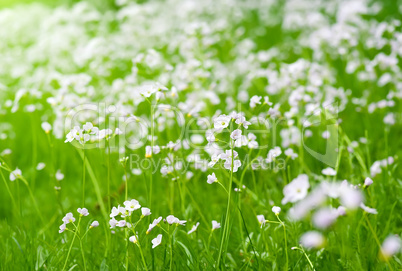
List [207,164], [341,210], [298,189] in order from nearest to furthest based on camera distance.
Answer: [298,189], [341,210], [207,164]

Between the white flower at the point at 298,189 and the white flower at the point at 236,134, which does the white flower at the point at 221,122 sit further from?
the white flower at the point at 298,189

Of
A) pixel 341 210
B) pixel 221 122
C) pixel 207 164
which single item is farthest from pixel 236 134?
pixel 207 164

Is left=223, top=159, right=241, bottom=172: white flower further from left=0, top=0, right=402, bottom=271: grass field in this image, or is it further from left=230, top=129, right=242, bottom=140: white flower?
left=230, top=129, right=242, bottom=140: white flower

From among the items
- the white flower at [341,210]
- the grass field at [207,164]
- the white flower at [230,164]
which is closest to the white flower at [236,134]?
the grass field at [207,164]

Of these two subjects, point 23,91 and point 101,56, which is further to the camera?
point 101,56

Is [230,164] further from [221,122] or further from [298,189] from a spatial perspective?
[298,189]

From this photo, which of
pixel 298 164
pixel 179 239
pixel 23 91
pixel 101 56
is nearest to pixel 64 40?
pixel 101 56

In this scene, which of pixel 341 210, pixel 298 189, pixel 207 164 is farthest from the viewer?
pixel 207 164

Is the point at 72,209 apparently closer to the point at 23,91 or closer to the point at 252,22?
the point at 23,91
